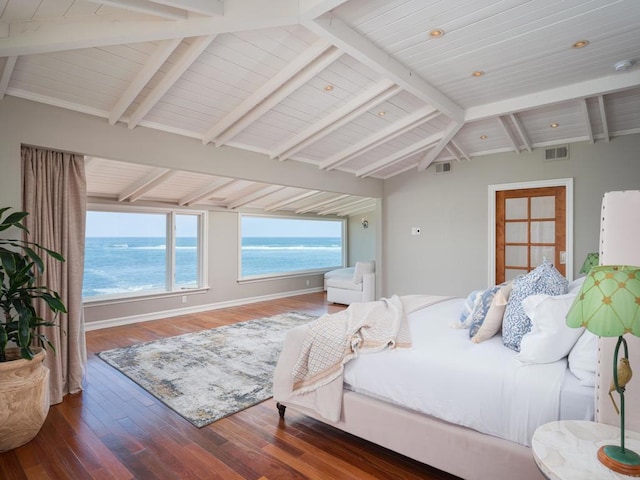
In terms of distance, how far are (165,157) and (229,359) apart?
233 centimetres

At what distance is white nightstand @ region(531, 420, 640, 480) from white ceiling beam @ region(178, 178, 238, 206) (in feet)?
16.4

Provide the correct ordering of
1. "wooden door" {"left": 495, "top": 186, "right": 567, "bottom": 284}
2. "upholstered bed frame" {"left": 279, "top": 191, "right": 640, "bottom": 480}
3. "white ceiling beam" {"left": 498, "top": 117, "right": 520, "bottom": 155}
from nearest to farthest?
"upholstered bed frame" {"left": 279, "top": 191, "right": 640, "bottom": 480}, "white ceiling beam" {"left": 498, "top": 117, "right": 520, "bottom": 155}, "wooden door" {"left": 495, "top": 186, "right": 567, "bottom": 284}

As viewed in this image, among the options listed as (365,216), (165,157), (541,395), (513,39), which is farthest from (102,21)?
(365,216)

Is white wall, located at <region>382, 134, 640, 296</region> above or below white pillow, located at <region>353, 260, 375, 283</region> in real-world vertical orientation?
above

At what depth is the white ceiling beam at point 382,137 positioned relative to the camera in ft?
14.1

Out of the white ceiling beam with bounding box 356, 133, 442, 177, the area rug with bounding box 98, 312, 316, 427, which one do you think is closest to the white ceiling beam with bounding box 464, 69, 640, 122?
the white ceiling beam with bounding box 356, 133, 442, 177

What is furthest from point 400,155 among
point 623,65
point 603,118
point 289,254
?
point 289,254

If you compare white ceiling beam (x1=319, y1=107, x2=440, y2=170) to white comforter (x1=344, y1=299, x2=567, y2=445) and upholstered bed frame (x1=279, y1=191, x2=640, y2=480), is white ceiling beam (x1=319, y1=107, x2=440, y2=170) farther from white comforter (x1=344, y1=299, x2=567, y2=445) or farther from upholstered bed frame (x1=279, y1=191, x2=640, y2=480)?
upholstered bed frame (x1=279, y1=191, x2=640, y2=480)

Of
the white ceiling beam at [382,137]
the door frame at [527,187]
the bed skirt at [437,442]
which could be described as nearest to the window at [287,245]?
the white ceiling beam at [382,137]

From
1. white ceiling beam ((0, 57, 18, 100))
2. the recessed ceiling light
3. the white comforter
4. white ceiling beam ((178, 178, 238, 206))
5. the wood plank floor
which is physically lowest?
the wood plank floor

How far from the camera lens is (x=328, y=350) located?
8.15 feet

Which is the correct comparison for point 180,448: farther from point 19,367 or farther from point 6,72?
point 6,72

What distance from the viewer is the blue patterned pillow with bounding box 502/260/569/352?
218cm

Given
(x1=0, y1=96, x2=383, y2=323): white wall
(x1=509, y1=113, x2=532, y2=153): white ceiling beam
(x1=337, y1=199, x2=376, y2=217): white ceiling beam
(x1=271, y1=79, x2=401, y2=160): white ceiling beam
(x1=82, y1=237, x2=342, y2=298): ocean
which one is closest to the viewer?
(x1=0, y1=96, x2=383, y2=323): white wall
